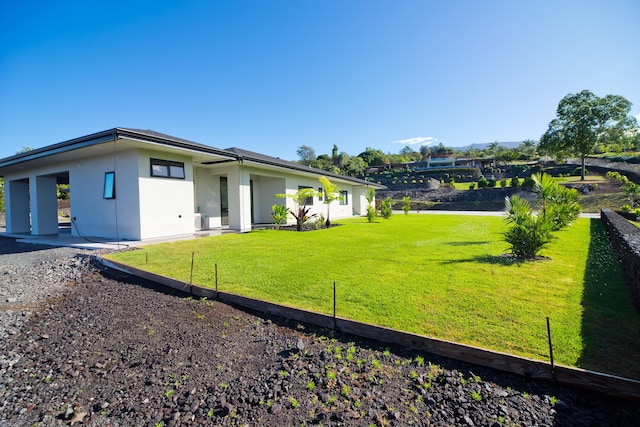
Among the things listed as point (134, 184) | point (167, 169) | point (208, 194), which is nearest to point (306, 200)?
point (208, 194)

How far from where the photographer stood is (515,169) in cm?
5156

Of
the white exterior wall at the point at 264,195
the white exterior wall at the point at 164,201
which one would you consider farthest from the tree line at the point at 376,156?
the white exterior wall at the point at 164,201

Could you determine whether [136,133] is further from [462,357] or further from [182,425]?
[462,357]

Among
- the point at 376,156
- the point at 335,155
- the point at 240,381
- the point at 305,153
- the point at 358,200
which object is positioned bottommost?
the point at 240,381

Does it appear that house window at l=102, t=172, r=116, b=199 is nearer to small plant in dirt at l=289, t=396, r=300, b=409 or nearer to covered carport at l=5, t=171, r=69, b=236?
covered carport at l=5, t=171, r=69, b=236

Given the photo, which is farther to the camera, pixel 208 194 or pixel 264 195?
pixel 264 195

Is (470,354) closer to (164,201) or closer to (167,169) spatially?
(164,201)

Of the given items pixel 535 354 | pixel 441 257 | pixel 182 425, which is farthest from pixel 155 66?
pixel 535 354

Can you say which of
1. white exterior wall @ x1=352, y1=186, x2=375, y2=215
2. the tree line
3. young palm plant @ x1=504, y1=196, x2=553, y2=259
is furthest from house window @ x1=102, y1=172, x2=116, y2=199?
the tree line

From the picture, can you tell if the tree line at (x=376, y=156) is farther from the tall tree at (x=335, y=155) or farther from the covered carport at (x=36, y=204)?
the covered carport at (x=36, y=204)

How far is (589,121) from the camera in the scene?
39.4m

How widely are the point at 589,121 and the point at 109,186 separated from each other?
53.4m

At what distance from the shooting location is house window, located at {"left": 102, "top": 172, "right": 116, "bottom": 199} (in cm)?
1136

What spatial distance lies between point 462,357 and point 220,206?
14920 millimetres
